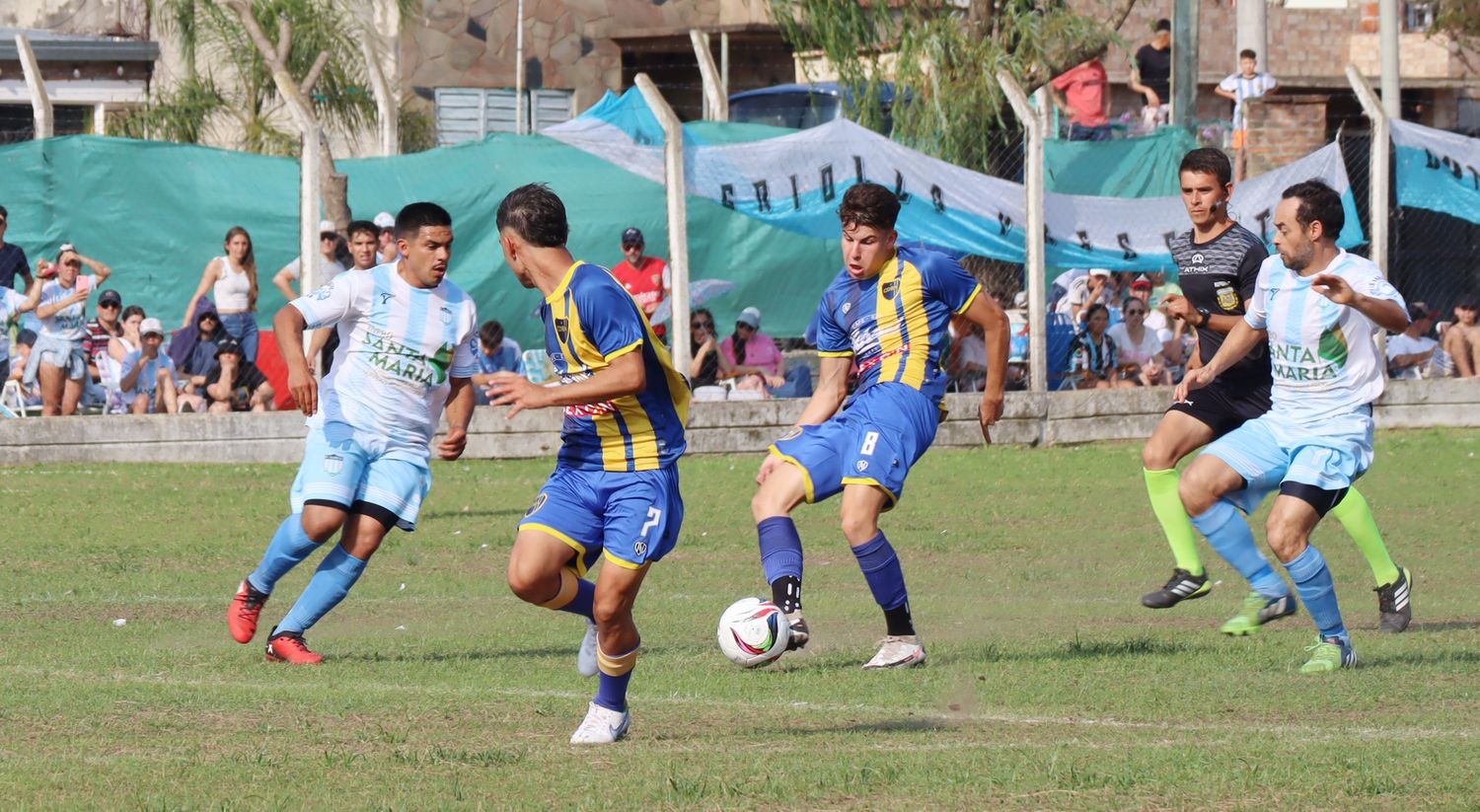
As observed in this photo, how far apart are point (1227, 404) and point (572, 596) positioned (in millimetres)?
3863

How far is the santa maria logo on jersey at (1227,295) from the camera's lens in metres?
9.59

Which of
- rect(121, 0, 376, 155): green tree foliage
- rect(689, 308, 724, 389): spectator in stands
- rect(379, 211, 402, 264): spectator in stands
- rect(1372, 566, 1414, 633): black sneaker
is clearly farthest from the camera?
rect(121, 0, 376, 155): green tree foliage

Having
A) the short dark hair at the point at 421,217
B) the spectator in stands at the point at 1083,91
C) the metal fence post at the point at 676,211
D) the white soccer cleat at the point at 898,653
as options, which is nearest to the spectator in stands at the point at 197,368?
the metal fence post at the point at 676,211

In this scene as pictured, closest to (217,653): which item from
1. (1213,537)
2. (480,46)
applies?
(1213,537)

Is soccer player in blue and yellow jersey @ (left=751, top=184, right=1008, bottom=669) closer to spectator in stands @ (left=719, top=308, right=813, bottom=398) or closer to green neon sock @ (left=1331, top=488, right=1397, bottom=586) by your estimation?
green neon sock @ (left=1331, top=488, right=1397, bottom=586)

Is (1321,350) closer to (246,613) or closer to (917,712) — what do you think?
(917,712)

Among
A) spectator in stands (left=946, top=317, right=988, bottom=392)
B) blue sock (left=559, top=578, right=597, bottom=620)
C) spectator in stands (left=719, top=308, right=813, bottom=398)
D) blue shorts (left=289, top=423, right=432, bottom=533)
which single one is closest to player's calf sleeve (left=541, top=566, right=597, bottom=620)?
blue sock (left=559, top=578, right=597, bottom=620)

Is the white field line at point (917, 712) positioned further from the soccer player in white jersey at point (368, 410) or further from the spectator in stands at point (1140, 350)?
the spectator in stands at point (1140, 350)

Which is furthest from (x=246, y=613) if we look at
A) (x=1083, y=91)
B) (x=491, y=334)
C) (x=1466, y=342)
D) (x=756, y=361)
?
(x=1083, y=91)

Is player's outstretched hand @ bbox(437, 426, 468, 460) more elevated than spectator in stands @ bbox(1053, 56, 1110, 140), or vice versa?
spectator in stands @ bbox(1053, 56, 1110, 140)

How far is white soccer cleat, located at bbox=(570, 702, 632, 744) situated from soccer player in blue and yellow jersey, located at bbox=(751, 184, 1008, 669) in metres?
1.70

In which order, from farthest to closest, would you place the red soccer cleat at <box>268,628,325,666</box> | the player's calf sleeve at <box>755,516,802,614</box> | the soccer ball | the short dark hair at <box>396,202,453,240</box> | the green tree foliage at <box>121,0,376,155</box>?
the green tree foliage at <box>121,0,376,155</box>, the short dark hair at <box>396,202,453,240</box>, the red soccer cleat at <box>268,628,325,666</box>, the player's calf sleeve at <box>755,516,802,614</box>, the soccer ball

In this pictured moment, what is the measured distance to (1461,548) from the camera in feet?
40.3

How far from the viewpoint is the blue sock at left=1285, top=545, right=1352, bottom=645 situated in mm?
8094
